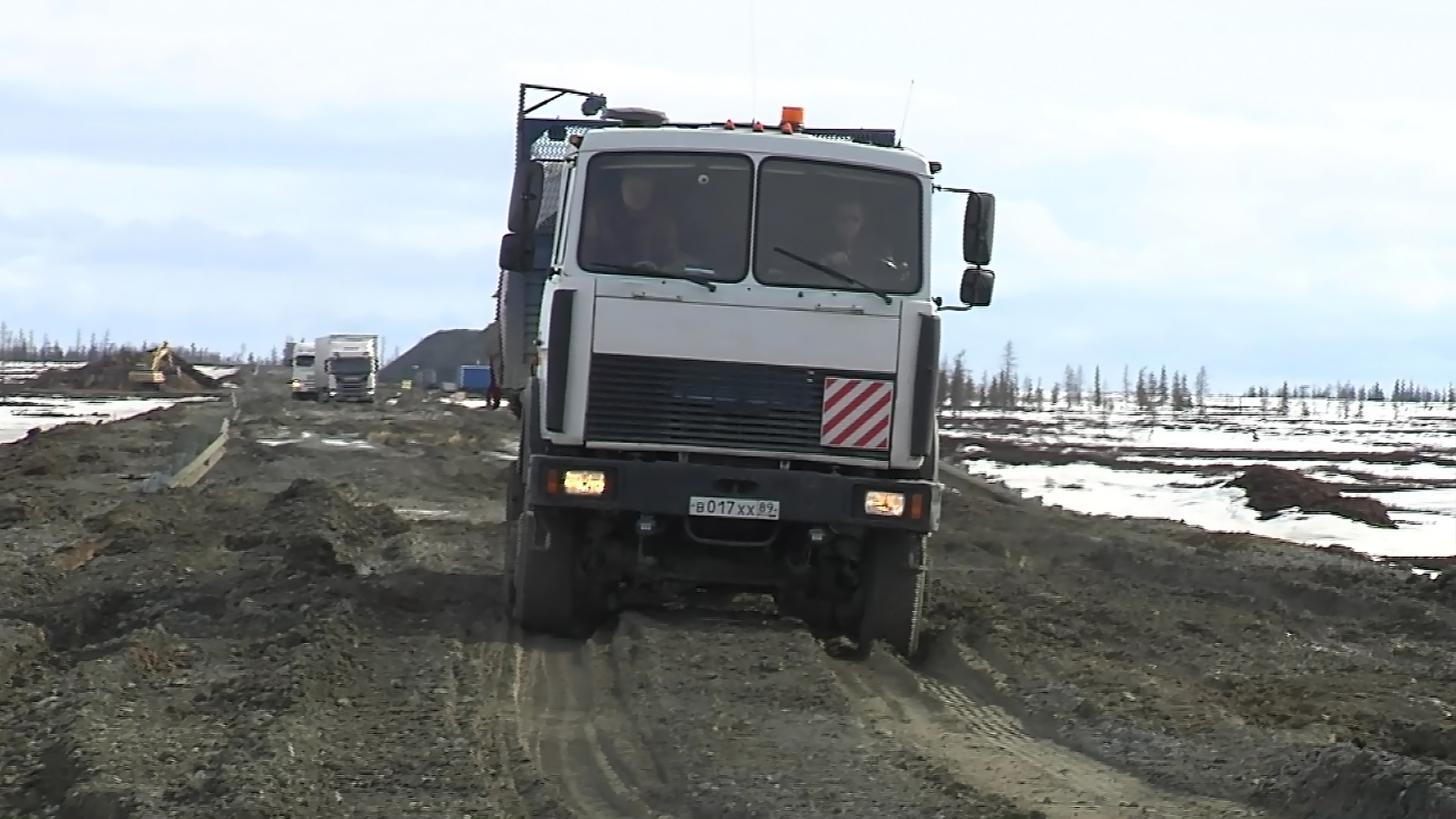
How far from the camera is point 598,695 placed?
820 centimetres

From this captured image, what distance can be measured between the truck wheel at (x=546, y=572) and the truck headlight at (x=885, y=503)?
182cm

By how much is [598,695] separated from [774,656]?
111 centimetres

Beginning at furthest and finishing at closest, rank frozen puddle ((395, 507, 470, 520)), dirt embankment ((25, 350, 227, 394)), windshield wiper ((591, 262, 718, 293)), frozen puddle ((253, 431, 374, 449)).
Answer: dirt embankment ((25, 350, 227, 394)) → frozen puddle ((253, 431, 374, 449)) → frozen puddle ((395, 507, 470, 520)) → windshield wiper ((591, 262, 718, 293))

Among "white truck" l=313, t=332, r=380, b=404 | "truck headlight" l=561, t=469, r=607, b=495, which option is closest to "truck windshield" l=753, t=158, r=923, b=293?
"truck headlight" l=561, t=469, r=607, b=495

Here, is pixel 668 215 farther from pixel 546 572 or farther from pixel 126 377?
pixel 126 377

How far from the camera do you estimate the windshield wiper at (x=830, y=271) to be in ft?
30.8

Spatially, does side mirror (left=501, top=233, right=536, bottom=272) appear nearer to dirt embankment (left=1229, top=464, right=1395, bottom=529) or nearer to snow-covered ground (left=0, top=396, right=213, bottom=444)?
dirt embankment (left=1229, top=464, right=1395, bottom=529)

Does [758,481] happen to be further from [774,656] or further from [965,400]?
[965,400]

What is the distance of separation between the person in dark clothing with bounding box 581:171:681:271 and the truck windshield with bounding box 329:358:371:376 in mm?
55355

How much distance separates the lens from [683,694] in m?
7.96

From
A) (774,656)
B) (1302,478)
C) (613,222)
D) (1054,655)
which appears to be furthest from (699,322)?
(1302,478)

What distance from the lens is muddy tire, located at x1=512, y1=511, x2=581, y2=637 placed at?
9.67 m

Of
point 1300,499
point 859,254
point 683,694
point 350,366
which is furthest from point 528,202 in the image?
point 350,366

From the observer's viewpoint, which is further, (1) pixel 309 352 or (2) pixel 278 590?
(1) pixel 309 352
